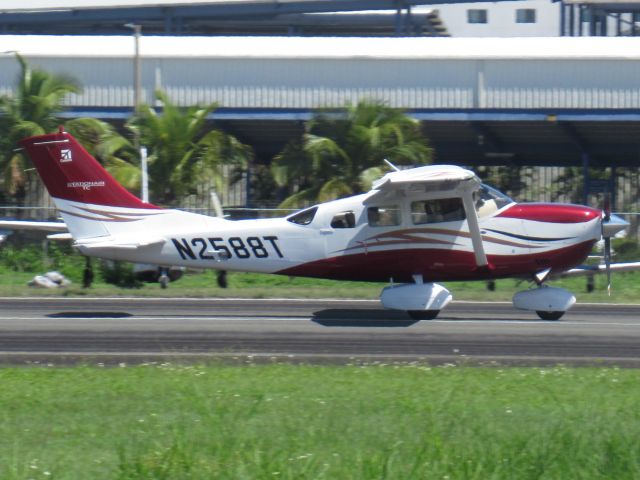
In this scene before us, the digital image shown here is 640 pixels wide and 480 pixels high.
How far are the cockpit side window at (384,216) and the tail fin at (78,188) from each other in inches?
145

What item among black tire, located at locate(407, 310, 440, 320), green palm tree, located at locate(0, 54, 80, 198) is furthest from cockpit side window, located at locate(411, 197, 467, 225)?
green palm tree, located at locate(0, 54, 80, 198)

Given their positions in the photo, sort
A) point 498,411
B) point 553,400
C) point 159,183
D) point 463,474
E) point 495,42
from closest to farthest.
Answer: point 463,474, point 498,411, point 553,400, point 159,183, point 495,42

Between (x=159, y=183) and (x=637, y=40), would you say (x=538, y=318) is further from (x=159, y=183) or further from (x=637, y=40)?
(x=637, y=40)

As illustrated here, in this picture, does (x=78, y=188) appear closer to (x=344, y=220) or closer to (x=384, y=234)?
(x=344, y=220)

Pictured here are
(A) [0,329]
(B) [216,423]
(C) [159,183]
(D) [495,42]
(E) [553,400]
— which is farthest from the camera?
(D) [495,42]

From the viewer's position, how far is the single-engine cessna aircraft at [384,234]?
17438 millimetres

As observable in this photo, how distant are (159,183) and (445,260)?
12774 mm

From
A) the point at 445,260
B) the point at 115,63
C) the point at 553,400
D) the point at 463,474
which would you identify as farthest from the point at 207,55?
the point at 463,474

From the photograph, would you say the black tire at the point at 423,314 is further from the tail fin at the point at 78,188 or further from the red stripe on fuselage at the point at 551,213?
the tail fin at the point at 78,188

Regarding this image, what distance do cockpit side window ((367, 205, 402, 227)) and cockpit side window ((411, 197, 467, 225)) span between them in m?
0.26

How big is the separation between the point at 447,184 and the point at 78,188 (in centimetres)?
623

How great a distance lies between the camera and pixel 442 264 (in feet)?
58.6

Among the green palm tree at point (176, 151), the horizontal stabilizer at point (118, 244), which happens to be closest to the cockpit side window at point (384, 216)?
the horizontal stabilizer at point (118, 244)

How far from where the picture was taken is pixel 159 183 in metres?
28.8
